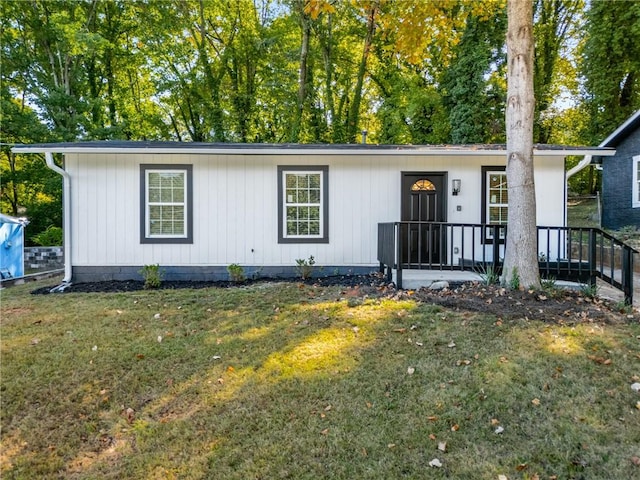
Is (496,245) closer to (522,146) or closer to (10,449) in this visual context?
(522,146)

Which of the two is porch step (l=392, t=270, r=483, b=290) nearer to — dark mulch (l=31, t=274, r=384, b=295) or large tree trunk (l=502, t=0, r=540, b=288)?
dark mulch (l=31, t=274, r=384, b=295)

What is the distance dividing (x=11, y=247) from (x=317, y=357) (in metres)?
8.51

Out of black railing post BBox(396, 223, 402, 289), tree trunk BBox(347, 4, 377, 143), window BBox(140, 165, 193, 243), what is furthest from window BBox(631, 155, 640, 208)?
window BBox(140, 165, 193, 243)

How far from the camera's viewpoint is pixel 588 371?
3.01m

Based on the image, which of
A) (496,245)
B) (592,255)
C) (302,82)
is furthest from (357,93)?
(592,255)

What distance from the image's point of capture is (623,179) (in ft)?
40.3

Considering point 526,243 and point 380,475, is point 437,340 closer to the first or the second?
point 380,475

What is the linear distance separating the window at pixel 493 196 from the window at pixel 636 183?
7.35 meters

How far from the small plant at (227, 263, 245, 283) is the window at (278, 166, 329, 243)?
0.96 meters

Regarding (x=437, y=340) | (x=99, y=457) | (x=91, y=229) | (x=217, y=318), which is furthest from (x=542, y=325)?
(x=91, y=229)

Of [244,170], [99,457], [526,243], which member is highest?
[244,170]

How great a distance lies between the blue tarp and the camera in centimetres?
805

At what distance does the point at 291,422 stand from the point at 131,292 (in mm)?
4624

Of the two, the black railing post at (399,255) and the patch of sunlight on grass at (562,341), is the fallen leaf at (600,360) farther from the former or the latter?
the black railing post at (399,255)
